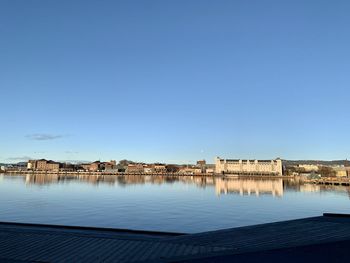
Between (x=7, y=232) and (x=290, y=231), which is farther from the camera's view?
(x=7, y=232)

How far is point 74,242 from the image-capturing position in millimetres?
12805

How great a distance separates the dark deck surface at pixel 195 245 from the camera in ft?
24.7

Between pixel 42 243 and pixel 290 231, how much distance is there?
9.44 m

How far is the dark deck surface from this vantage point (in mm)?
7520

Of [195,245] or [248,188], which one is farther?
[248,188]

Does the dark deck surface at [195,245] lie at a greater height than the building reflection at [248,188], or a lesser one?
greater

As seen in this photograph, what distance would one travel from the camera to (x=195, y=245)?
1166cm

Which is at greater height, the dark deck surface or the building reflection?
the dark deck surface

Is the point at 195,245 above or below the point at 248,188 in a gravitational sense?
above

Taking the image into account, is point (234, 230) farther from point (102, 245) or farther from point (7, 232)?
point (7, 232)

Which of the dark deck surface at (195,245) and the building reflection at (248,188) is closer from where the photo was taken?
the dark deck surface at (195,245)

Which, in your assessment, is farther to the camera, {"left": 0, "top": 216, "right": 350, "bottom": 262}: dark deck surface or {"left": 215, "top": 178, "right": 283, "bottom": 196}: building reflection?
{"left": 215, "top": 178, "right": 283, "bottom": 196}: building reflection

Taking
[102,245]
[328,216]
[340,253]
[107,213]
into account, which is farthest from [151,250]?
[107,213]

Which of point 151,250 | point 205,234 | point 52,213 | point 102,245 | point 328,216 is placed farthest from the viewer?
point 52,213
